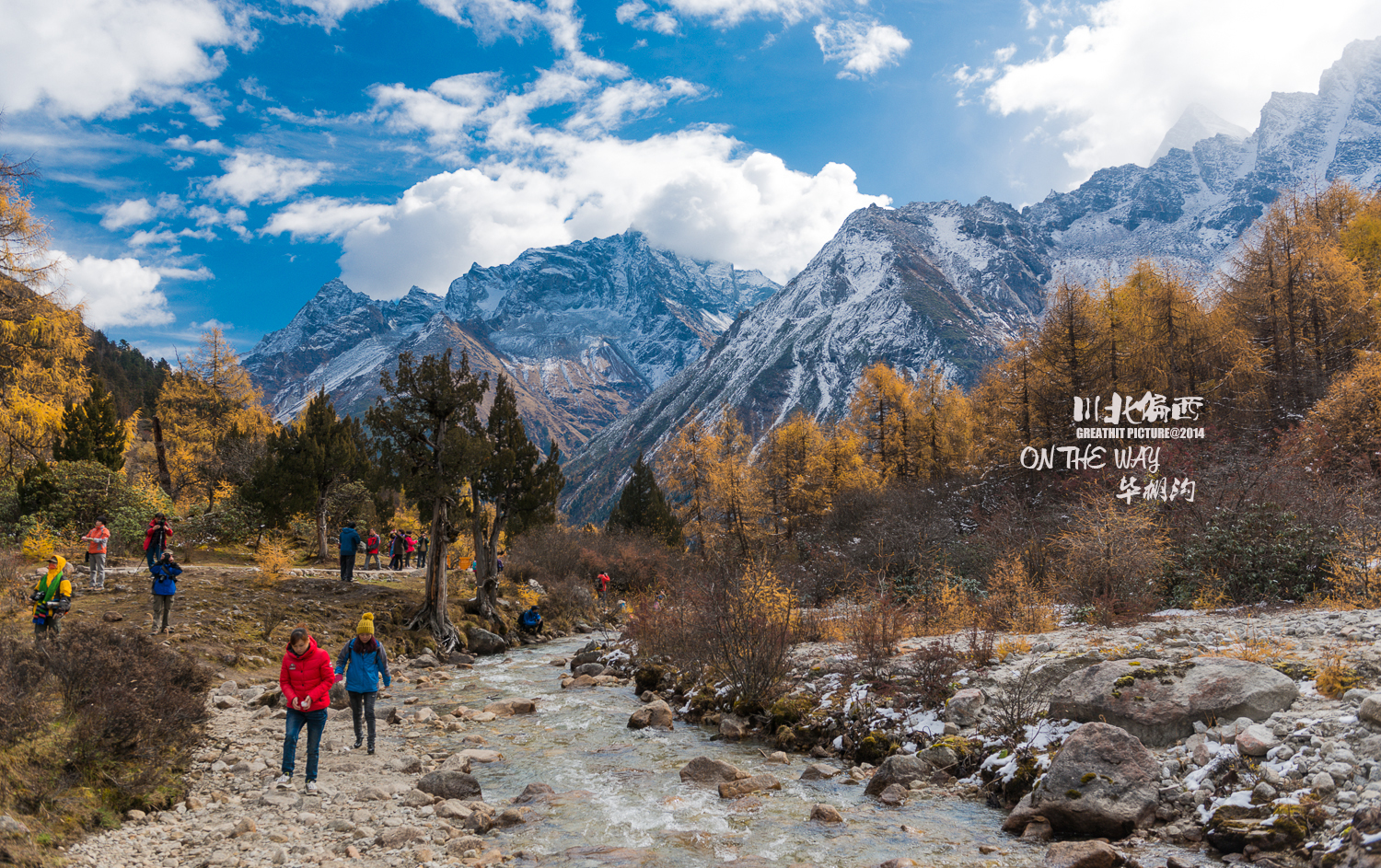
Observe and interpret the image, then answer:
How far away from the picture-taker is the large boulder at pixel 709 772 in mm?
10375

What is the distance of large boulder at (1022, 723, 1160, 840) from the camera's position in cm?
743

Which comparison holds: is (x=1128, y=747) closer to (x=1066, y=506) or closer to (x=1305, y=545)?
(x=1305, y=545)

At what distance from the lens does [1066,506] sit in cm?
2478

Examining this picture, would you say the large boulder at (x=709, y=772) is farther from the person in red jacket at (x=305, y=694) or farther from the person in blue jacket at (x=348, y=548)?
the person in blue jacket at (x=348, y=548)

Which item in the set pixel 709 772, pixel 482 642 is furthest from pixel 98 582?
pixel 709 772

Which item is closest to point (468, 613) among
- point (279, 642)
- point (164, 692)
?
point (279, 642)

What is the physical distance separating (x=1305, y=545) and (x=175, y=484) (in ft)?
165

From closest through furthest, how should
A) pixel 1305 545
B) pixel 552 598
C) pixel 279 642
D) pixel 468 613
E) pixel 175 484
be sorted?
pixel 1305 545 < pixel 279 642 < pixel 468 613 < pixel 552 598 < pixel 175 484

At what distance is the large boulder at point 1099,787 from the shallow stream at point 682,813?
423 millimetres

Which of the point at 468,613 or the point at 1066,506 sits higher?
the point at 1066,506

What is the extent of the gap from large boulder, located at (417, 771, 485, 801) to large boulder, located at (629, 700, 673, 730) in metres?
4.59

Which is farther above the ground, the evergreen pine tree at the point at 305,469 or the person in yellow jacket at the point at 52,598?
the evergreen pine tree at the point at 305,469

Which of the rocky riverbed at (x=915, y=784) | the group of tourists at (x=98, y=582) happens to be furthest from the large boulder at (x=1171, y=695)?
the group of tourists at (x=98, y=582)

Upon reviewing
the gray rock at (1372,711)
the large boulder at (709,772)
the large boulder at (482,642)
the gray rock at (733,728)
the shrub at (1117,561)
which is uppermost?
the shrub at (1117,561)
